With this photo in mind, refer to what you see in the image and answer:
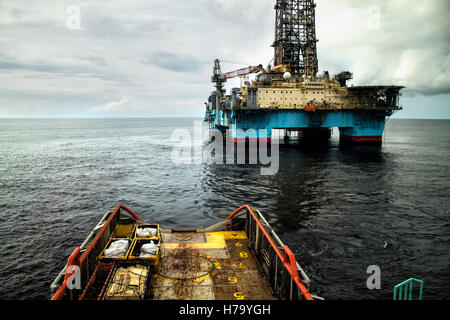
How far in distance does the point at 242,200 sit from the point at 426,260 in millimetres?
15503

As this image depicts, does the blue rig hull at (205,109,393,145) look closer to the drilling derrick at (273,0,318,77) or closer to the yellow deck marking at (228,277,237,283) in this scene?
the drilling derrick at (273,0,318,77)

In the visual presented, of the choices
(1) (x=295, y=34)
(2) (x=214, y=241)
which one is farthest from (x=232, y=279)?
(1) (x=295, y=34)

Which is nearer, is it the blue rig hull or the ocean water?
the ocean water

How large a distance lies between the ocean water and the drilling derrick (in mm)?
42906

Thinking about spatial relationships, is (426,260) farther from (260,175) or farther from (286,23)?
(286,23)

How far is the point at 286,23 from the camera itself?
7981 centimetres

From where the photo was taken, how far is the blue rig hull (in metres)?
65.9

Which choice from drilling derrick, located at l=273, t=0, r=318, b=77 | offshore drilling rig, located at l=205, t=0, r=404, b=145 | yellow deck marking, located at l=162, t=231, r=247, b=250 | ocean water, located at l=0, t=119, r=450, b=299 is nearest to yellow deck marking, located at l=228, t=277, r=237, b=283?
yellow deck marking, located at l=162, t=231, r=247, b=250

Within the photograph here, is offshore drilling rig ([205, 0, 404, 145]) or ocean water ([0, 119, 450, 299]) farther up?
offshore drilling rig ([205, 0, 404, 145])

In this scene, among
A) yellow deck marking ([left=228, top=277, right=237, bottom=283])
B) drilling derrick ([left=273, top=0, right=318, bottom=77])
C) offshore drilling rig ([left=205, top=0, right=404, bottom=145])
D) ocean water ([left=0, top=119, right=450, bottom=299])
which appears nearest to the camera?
yellow deck marking ([left=228, top=277, right=237, bottom=283])

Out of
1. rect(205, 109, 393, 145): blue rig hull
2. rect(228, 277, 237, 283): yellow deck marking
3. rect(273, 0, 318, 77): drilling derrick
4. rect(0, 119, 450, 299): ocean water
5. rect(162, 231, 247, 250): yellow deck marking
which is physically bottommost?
rect(0, 119, 450, 299): ocean water

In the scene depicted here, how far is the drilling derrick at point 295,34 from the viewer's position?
79500mm

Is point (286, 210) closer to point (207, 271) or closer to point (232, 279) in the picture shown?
point (207, 271)
